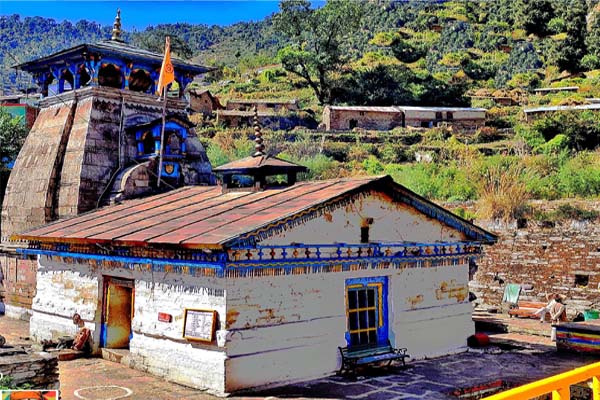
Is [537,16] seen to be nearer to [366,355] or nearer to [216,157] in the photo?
[216,157]

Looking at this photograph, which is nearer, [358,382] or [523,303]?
[358,382]

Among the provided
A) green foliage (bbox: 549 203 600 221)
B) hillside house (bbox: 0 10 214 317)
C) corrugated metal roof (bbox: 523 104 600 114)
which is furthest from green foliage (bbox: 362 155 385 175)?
hillside house (bbox: 0 10 214 317)

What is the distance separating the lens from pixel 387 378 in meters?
10.3

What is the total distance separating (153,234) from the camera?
1034cm

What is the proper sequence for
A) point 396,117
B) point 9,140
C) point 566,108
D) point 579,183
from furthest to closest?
point 396,117 → point 566,108 → point 9,140 → point 579,183

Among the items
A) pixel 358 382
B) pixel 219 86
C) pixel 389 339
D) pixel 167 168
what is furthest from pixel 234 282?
pixel 219 86

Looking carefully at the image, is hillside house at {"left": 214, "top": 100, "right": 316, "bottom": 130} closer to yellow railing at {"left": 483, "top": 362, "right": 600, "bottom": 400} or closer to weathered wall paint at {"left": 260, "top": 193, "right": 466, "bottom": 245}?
weathered wall paint at {"left": 260, "top": 193, "right": 466, "bottom": 245}

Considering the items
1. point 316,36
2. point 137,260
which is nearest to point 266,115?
point 316,36

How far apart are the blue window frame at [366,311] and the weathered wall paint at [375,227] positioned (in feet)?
2.67

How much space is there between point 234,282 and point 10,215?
32.3ft

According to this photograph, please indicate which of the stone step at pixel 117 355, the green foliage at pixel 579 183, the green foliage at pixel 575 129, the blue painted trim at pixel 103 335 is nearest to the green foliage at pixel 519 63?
the green foliage at pixel 575 129

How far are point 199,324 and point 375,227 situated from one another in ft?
12.0

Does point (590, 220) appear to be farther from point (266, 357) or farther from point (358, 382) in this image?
point (266, 357)

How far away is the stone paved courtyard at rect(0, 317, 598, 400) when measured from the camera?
365 inches
